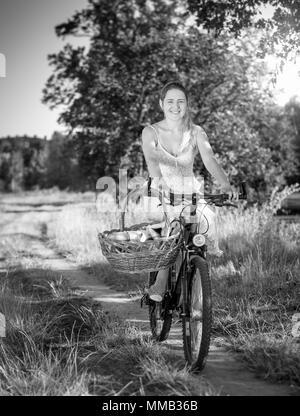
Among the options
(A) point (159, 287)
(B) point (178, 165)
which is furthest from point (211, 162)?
(A) point (159, 287)

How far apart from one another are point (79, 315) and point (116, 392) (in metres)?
2.11

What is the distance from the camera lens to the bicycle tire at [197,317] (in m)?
3.53

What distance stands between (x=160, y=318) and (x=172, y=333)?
55cm

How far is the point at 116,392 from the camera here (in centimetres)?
327

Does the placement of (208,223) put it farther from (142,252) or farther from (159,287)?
(159,287)

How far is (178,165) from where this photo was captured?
4.21m

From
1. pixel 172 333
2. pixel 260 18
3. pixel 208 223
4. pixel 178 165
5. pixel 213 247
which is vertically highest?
pixel 260 18

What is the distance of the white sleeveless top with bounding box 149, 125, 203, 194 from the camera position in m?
4.20

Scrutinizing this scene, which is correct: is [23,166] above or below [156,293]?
above

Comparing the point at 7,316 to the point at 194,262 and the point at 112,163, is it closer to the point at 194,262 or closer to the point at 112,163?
the point at 194,262

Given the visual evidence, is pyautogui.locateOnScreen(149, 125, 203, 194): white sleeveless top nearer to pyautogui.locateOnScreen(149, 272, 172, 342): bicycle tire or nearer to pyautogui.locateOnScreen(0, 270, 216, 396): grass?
pyautogui.locateOnScreen(149, 272, 172, 342): bicycle tire

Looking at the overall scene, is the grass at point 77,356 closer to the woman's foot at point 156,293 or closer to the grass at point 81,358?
the grass at point 81,358

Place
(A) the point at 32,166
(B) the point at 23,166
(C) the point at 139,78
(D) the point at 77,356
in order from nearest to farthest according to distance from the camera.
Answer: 1. (D) the point at 77,356
2. (C) the point at 139,78
3. (A) the point at 32,166
4. (B) the point at 23,166
